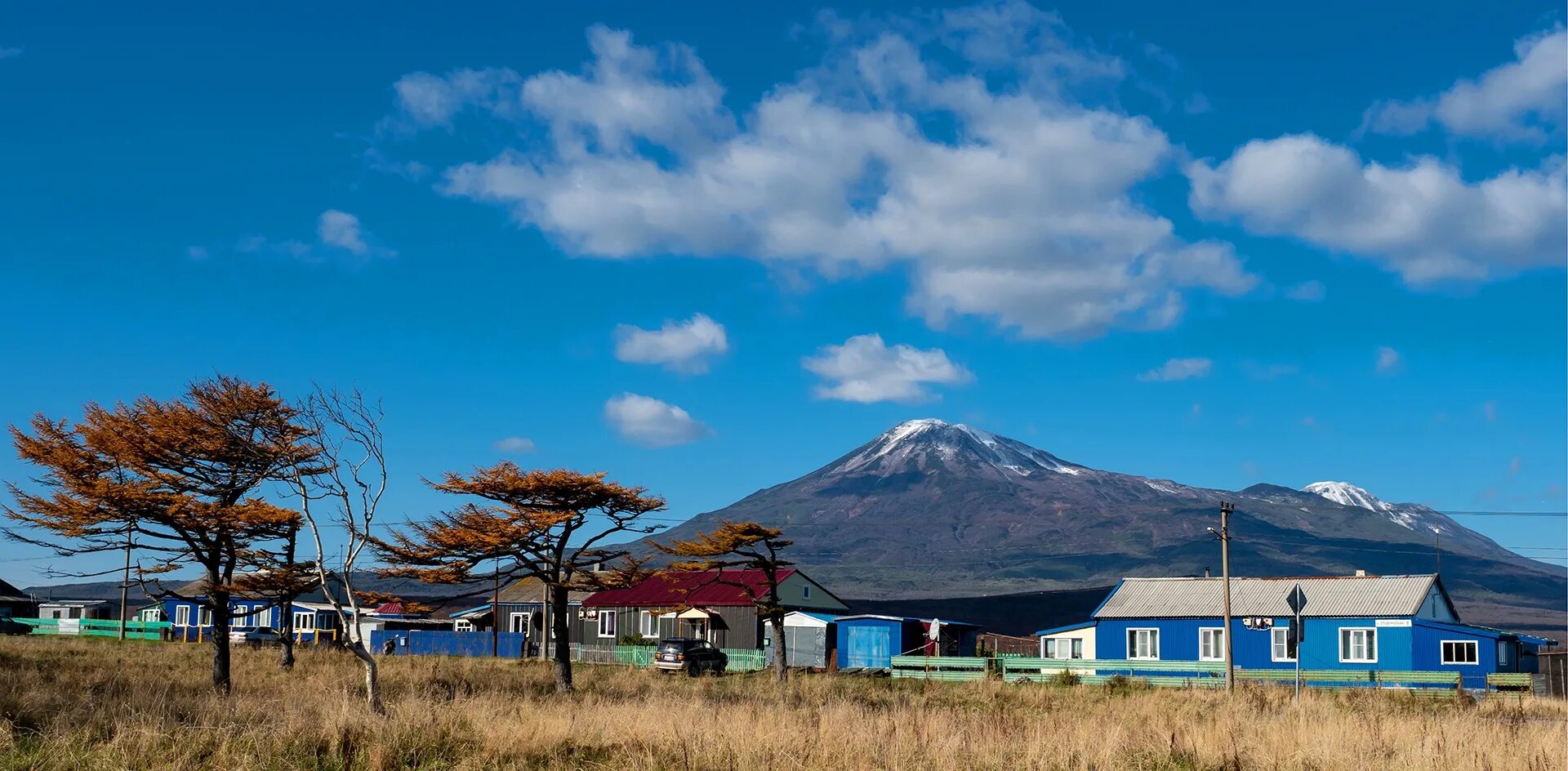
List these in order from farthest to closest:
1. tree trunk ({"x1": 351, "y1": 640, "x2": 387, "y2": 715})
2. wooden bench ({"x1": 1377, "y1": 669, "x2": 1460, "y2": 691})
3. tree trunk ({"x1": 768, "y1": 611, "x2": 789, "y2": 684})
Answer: tree trunk ({"x1": 768, "y1": 611, "x2": 789, "y2": 684})
wooden bench ({"x1": 1377, "y1": 669, "x2": 1460, "y2": 691})
tree trunk ({"x1": 351, "y1": 640, "x2": 387, "y2": 715})

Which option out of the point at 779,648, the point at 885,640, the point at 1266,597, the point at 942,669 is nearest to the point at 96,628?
the point at 885,640

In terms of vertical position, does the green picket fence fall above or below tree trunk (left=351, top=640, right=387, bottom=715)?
below

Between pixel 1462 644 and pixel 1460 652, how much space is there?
0.29m

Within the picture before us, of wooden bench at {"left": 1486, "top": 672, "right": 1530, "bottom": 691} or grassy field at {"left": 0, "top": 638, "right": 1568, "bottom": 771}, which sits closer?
grassy field at {"left": 0, "top": 638, "right": 1568, "bottom": 771}

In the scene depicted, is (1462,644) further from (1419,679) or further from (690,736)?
(690,736)

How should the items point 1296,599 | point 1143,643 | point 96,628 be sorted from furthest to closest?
point 96,628
point 1143,643
point 1296,599

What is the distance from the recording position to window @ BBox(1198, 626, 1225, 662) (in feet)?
168

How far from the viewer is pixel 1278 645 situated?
49812 millimetres

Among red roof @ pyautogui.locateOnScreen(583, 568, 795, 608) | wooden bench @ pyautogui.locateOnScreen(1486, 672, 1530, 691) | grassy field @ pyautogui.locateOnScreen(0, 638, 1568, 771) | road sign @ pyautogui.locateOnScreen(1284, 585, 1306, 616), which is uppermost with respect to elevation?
road sign @ pyautogui.locateOnScreen(1284, 585, 1306, 616)

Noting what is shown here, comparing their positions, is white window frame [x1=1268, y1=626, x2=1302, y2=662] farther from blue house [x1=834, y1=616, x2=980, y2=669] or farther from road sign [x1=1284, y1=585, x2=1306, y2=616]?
road sign [x1=1284, y1=585, x2=1306, y2=616]

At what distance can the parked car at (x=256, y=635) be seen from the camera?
191 ft

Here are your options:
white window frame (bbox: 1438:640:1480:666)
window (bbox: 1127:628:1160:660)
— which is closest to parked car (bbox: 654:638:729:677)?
window (bbox: 1127:628:1160:660)

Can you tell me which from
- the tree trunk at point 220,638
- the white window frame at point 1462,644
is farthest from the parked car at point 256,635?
the white window frame at point 1462,644

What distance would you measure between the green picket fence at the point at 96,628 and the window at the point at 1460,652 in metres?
62.8
